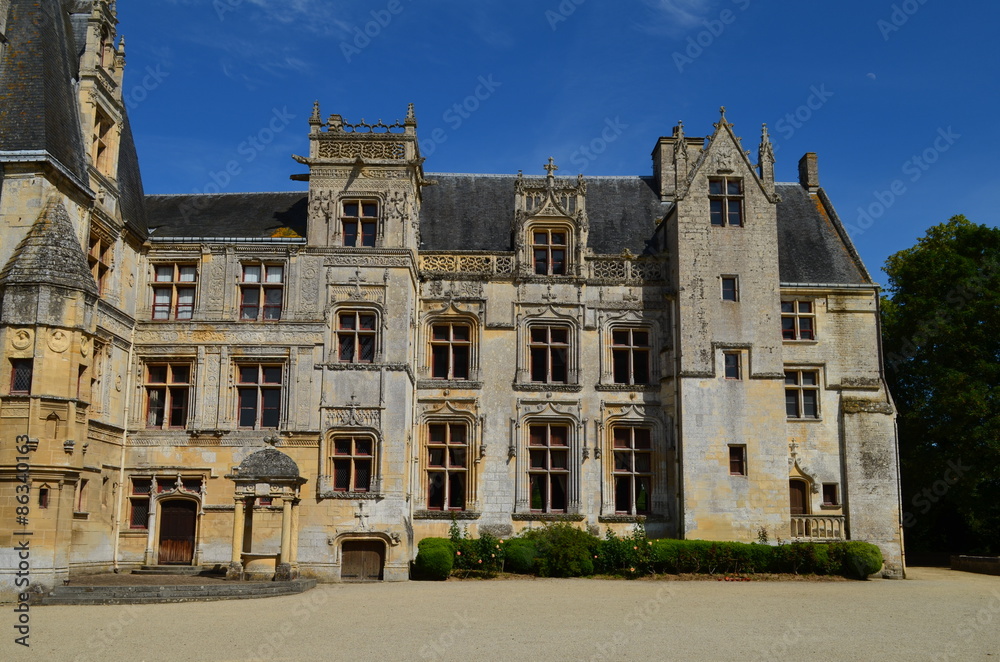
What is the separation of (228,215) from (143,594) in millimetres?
13113

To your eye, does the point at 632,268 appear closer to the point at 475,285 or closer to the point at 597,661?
the point at 475,285

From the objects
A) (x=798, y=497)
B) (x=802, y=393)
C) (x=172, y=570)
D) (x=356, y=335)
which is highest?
(x=356, y=335)

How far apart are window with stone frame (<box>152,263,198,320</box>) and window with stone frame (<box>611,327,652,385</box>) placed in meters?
11.8

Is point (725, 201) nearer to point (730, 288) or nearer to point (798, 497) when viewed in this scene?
point (730, 288)

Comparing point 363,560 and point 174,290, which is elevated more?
point 174,290

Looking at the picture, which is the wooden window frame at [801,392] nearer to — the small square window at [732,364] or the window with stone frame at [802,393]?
the window with stone frame at [802,393]

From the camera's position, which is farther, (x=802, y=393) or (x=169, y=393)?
(x=802, y=393)

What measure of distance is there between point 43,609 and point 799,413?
1984cm

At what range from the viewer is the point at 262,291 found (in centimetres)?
2436

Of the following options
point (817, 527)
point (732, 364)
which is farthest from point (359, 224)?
point (817, 527)

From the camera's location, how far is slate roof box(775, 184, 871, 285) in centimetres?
2750

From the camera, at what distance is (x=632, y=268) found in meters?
26.7

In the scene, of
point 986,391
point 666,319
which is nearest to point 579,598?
point 666,319

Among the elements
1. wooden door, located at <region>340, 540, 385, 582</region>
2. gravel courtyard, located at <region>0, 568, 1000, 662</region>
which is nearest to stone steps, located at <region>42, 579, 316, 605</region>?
gravel courtyard, located at <region>0, 568, 1000, 662</region>
